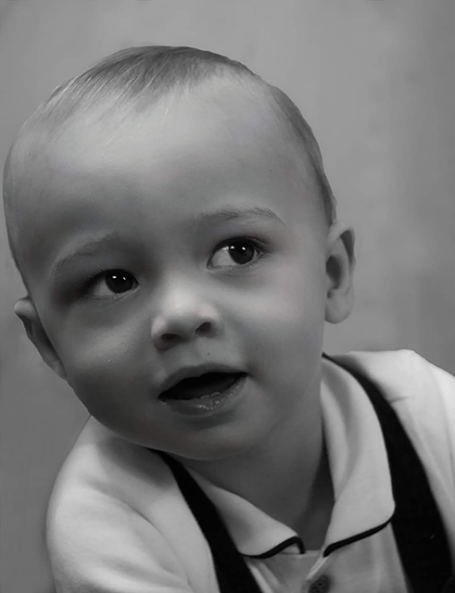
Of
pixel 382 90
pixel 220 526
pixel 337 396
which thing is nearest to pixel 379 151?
pixel 382 90

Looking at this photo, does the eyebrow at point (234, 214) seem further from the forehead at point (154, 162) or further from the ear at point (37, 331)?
the ear at point (37, 331)

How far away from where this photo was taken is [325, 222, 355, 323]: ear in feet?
1.49

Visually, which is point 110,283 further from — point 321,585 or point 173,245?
point 321,585

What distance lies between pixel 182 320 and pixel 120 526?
13cm

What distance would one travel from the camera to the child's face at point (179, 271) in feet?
1.19

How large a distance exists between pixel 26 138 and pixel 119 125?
0.06 metres

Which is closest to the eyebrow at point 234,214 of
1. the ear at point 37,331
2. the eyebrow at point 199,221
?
the eyebrow at point 199,221

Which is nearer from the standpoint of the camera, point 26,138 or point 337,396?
point 26,138

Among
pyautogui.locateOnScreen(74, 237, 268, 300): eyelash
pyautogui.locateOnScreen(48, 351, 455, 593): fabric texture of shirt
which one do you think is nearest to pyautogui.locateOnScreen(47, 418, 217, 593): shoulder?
pyautogui.locateOnScreen(48, 351, 455, 593): fabric texture of shirt

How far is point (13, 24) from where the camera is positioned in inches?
21.8

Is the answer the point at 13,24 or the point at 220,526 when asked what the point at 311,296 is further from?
the point at 13,24

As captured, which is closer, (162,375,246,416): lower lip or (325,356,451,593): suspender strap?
(162,375,246,416): lower lip

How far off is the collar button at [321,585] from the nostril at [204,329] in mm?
175

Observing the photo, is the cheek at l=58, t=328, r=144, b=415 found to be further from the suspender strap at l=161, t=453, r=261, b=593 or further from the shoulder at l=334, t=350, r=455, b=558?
the shoulder at l=334, t=350, r=455, b=558
